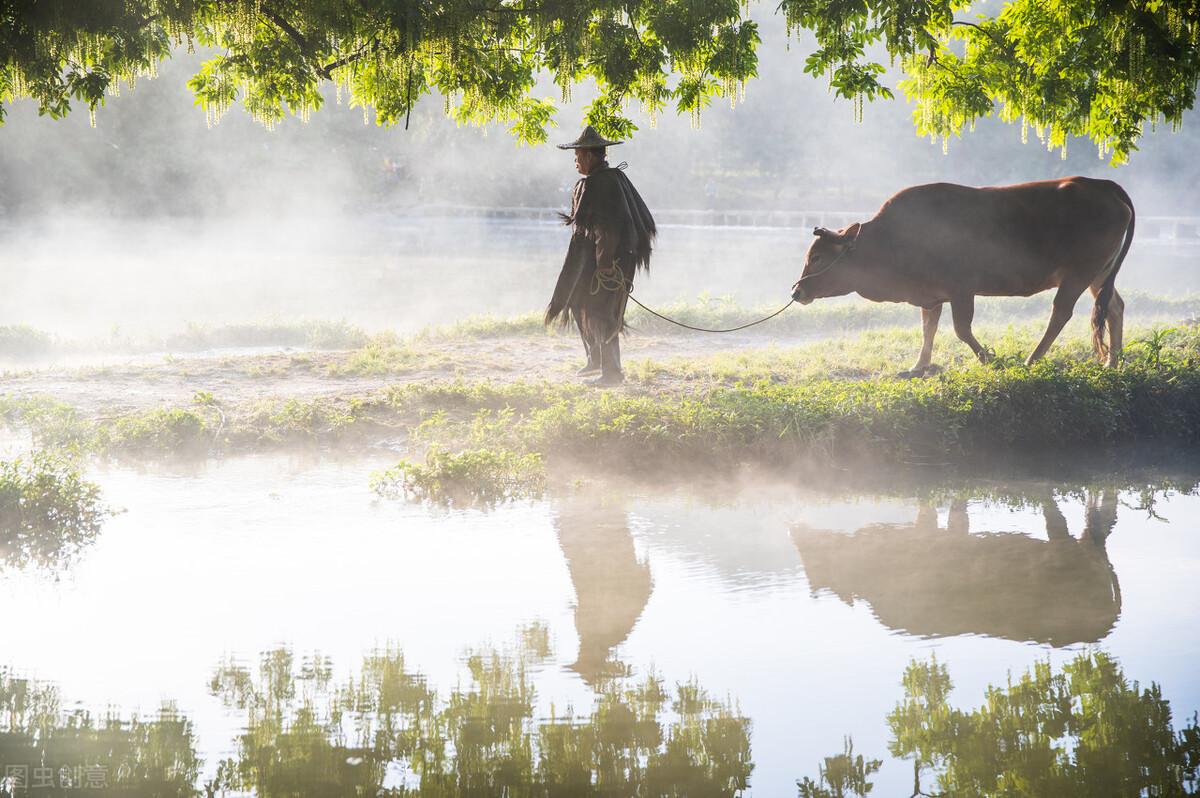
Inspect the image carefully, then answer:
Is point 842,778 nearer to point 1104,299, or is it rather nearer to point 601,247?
point 601,247

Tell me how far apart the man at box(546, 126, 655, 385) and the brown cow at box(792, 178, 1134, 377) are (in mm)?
1633

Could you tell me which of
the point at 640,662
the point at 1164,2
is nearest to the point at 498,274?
the point at 1164,2

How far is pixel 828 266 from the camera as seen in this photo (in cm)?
996

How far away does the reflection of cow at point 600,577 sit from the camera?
477cm

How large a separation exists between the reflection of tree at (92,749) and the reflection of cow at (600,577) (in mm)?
1582

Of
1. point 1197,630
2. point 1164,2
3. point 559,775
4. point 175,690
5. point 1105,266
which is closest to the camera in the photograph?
point 559,775

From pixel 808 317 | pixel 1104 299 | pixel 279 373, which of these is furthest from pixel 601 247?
pixel 808 317

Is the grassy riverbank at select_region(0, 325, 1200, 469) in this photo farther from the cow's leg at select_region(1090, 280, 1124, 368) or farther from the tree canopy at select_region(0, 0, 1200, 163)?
the tree canopy at select_region(0, 0, 1200, 163)

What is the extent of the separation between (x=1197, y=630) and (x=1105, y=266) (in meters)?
5.51

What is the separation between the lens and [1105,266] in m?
9.70

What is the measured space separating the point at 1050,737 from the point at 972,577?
1632 mm

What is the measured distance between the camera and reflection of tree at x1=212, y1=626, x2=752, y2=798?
3705 millimetres

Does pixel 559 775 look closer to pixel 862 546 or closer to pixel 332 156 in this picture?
pixel 862 546

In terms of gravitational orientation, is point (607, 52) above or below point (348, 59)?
above
